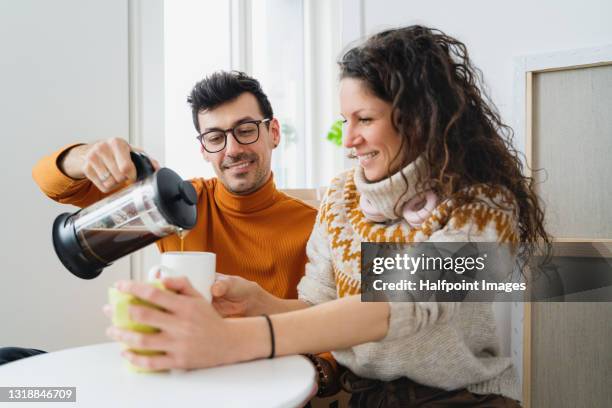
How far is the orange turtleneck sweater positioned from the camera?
1.58 metres

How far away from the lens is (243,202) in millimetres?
1664

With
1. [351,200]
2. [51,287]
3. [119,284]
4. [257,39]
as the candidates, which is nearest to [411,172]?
[351,200]

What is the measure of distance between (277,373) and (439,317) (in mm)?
305

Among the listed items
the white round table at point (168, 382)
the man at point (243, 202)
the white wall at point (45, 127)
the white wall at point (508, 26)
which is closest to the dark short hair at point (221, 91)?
the man at point (243, 202)

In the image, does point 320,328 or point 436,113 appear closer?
point 320,328

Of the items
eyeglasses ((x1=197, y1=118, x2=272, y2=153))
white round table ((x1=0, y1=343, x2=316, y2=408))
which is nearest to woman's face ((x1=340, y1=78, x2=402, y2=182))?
white round table ((x1=0, y1=343, x2=316, y2=408))

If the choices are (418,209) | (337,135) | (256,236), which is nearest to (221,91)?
(256,236)

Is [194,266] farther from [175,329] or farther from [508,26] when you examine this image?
[508,26]

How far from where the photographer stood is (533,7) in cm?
233

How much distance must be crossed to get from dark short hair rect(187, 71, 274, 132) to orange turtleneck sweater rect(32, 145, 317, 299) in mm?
256

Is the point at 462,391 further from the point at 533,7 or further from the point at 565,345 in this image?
the point at 533,7

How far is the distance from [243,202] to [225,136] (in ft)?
0.70

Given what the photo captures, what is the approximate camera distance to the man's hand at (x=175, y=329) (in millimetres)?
755

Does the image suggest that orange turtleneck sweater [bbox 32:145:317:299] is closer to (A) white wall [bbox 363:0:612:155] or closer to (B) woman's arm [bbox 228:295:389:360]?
(B) woman's arm [bbox 228:295:389:360]
